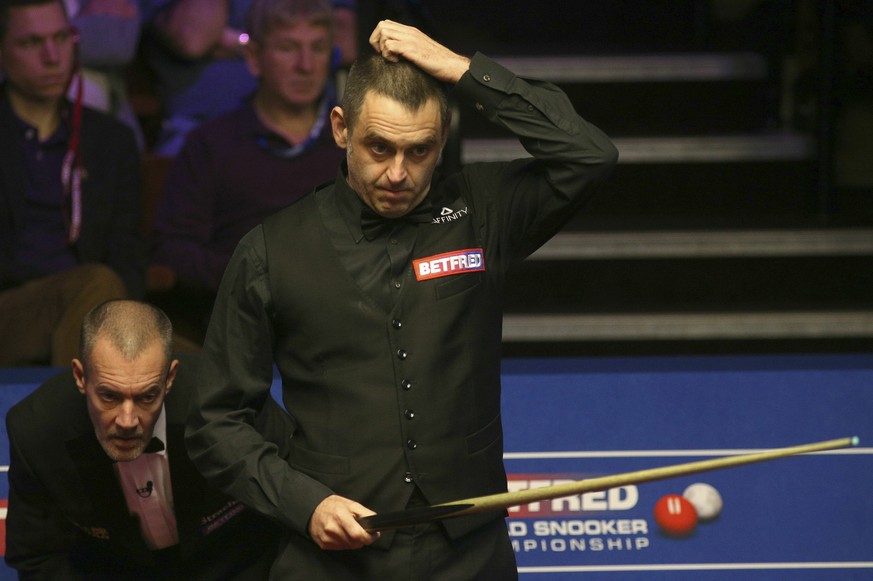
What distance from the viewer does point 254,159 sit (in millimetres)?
4145

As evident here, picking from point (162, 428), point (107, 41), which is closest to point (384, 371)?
point (162, 428)

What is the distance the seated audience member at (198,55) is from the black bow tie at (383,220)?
245 centimetres

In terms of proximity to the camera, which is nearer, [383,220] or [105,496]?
[383,220]

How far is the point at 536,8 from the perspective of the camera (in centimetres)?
550

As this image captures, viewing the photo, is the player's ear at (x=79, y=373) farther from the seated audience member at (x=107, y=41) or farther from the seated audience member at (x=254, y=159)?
the seated audience member at (x=107, y=41)

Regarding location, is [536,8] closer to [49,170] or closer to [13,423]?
[49,170]

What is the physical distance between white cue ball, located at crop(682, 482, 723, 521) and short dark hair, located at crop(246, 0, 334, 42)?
204 cm

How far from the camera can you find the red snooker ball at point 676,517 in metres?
2.89

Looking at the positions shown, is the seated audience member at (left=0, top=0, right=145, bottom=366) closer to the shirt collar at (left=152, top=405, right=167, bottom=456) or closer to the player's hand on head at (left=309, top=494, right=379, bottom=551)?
the shirt collar at (left=152, top=405, right=167, bottom=456)

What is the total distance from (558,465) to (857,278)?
75.7 inches

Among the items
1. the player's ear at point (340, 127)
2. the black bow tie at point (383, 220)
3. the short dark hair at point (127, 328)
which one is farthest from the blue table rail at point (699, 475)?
the player's ear at point (340, 127)

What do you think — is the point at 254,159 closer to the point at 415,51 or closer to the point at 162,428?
the point at 162,428

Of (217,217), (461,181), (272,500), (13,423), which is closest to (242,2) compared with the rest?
(217,217)

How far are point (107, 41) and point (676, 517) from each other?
2677 mm
